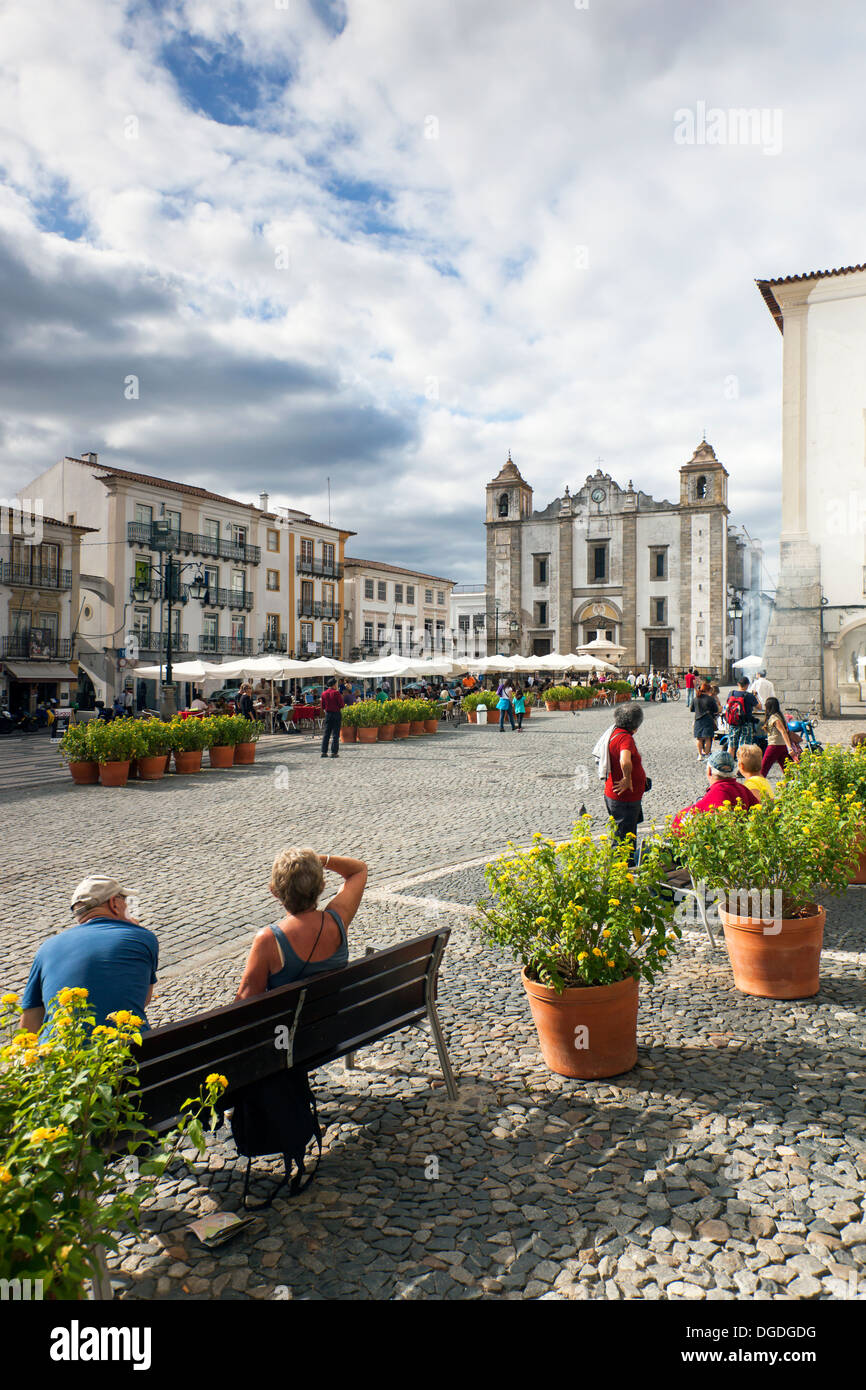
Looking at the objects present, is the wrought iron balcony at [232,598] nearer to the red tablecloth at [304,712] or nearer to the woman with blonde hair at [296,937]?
the red tablecloth at [304,712]

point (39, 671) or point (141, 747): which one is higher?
point (39, 671)

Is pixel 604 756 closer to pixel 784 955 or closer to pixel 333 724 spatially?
pixel 784 955

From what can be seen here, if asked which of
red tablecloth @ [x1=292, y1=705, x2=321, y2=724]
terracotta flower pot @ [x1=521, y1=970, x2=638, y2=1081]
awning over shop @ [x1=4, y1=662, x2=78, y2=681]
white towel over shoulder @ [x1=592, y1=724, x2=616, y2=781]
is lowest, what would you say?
terracotta flower pot @ [x1=521, y1=970, x2=638, y2=1081]

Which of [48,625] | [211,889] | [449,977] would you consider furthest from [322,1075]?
[48,625]

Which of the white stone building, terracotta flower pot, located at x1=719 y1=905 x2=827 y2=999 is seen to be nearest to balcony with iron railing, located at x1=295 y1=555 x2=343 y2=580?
the white stone building

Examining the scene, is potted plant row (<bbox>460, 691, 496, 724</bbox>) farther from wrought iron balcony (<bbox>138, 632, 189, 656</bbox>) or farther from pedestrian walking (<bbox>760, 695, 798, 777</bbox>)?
pedestrian walking (<bbox>760, 695, 798, 777</bbox>)

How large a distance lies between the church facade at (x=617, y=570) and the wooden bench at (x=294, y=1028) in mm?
55857

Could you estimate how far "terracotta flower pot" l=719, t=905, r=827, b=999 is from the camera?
4.62m

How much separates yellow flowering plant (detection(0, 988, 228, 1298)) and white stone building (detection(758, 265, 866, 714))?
81.4 feet

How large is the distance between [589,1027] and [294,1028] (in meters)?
1.35

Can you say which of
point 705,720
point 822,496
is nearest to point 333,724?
point 705,720

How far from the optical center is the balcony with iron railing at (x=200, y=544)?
4054 centimetres

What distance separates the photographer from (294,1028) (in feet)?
10.2

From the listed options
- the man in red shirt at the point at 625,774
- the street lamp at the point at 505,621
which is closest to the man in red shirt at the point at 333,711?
the man in red shirt at the point at 625,774
